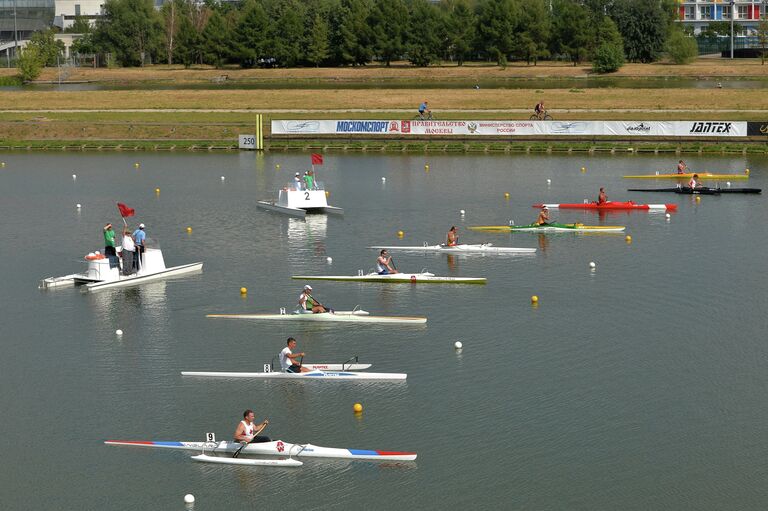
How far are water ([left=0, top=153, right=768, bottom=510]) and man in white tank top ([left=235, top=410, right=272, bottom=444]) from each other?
0.89 meters

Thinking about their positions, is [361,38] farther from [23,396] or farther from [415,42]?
[23,396]

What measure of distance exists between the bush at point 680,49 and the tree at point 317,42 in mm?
48213

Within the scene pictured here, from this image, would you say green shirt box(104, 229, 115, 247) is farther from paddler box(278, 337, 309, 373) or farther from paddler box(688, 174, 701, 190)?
paddler box(688, 174, 701, 190)

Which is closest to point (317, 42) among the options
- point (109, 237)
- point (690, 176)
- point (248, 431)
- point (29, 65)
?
point (29, 65)

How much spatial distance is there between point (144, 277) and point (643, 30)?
120 m

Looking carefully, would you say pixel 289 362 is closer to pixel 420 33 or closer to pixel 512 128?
pixel 512 128

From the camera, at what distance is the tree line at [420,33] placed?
150 meters

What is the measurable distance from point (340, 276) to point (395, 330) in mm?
7666

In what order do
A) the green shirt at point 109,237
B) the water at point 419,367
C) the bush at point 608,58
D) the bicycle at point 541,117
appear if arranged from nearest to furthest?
the water at point 419,367 < the green shirt at point 109,237 < the bicycle at point 541,117 < the bush at point 608,58

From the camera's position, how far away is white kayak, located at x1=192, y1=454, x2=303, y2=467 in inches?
1025

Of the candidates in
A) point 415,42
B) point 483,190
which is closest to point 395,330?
point 483,190

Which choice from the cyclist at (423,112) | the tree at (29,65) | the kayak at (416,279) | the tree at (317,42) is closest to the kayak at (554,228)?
the kayak at (416,279)

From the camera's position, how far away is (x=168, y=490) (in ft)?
82.0

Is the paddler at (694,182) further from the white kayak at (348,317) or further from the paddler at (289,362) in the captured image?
the paddler at (289,362)
